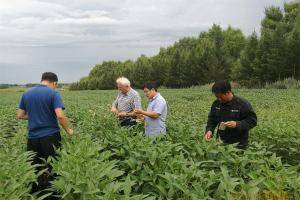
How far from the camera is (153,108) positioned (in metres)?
7.36

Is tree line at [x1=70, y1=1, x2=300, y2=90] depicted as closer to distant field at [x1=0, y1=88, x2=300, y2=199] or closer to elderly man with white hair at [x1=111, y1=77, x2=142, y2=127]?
elderly man with white hair at [x1=111, y1=77, x2=142, y2=127]

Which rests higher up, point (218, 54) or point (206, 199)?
point (218, 54)

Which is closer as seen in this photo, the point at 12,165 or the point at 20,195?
the point at 20,195

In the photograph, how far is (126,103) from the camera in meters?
8.16

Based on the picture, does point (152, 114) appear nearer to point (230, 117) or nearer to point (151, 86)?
point (151, 86)

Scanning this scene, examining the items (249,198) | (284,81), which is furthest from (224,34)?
(249,198)

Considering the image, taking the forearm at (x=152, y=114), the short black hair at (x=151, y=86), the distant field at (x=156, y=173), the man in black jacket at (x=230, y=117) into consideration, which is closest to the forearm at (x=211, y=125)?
the man in black jacket at (x=230, y=117)

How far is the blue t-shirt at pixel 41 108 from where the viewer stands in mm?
6113

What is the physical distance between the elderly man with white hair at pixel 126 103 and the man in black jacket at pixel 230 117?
2.02 m

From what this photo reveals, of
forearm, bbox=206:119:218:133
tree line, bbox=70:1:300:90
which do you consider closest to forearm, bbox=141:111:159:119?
forearm, bbox=206:119:218:133

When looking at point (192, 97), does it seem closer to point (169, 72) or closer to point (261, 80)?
point (261, 80)

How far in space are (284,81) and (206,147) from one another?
125 ft

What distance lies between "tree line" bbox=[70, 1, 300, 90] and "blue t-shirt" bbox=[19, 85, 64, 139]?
38.7 metres

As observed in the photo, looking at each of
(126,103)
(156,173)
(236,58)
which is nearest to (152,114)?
(126,103)
